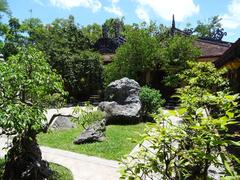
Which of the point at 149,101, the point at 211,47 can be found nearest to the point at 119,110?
the point at 149,101

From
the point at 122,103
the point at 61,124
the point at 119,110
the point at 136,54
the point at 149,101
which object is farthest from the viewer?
the point at 136,54

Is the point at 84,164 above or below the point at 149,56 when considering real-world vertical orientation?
below

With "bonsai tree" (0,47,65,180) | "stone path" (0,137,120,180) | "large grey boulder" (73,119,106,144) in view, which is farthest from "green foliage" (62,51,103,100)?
"bonsai tree" (0,47,65,180)

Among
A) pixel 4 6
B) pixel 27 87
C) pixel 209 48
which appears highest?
pixel 4 6

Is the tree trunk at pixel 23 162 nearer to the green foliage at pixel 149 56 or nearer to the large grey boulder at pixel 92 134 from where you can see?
the large grey boulder at pixel 92 134

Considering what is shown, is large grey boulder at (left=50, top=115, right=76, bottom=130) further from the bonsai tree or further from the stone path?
the bonsai tree

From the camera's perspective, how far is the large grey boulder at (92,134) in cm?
982

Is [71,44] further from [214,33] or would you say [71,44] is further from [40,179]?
[214,33]

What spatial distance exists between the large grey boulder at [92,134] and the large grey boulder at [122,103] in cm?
306

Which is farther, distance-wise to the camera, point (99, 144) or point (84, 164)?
point (99, 144)

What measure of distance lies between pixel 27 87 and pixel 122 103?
9277 millimetres

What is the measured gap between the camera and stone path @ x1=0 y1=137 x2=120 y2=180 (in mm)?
6726

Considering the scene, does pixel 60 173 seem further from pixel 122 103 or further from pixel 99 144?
pixel 122 103

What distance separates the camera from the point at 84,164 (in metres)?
7.52
